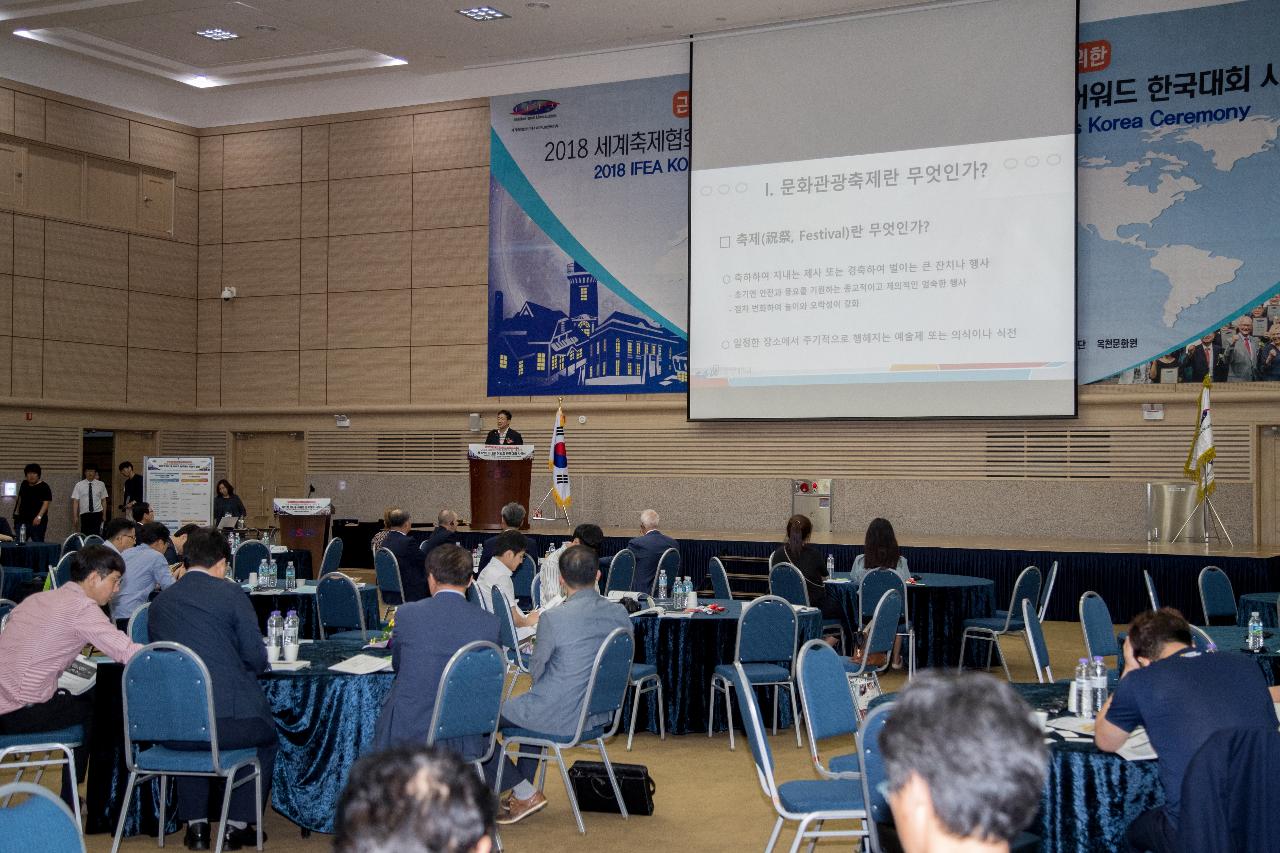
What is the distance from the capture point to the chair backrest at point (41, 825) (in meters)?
2.40

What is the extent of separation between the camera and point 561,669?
5.04 meters

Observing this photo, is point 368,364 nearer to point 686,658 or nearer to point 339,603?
point 339,603

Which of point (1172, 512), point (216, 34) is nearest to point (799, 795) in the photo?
point (1172, 512)

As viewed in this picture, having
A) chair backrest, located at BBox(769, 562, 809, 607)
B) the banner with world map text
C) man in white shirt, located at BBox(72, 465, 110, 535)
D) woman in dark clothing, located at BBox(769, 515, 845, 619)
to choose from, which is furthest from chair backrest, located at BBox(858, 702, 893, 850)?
man in white shirt, located at BBox(72, 465, 110, 535)

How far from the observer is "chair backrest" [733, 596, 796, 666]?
Result: 6.68m

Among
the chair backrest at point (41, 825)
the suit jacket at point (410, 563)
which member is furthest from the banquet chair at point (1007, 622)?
the chair backrest at point (41, 825)

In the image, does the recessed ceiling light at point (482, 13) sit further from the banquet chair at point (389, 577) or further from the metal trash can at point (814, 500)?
the banquet chair at point (389, 577)

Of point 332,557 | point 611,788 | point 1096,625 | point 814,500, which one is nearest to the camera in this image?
point 611,788

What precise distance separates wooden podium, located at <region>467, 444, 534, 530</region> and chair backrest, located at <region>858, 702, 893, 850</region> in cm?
1088

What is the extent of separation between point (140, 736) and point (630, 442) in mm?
11984

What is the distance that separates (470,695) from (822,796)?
1.36 metres

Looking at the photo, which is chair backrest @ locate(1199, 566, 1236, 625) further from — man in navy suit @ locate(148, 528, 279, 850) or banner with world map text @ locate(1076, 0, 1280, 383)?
man in navy suit @ locate(148, 528, 279, 850)

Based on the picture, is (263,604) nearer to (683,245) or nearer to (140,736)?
(140,736)

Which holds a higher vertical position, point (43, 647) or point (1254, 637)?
point (43, 647)
